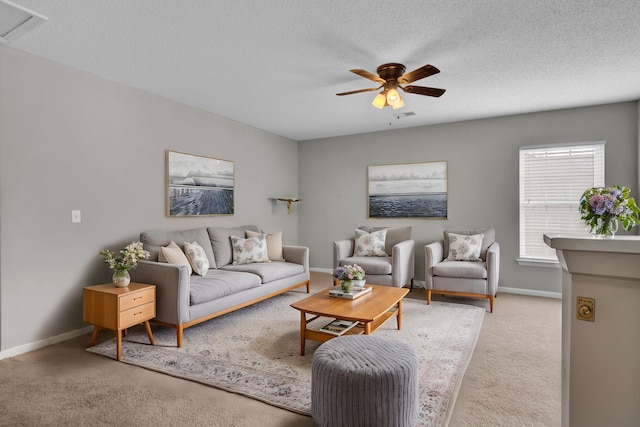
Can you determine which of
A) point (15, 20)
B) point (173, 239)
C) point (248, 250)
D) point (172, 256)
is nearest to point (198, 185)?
point (173, 239)

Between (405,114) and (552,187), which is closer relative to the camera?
(552,187)

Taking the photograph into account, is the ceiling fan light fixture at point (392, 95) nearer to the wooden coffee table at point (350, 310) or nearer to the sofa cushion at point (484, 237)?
the wooden coffee table at point (350, 310)

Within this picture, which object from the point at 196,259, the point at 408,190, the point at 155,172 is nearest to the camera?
the point at 196,259

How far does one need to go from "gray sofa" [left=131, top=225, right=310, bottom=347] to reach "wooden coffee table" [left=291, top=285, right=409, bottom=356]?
882mm

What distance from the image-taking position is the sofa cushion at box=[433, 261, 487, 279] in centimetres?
414

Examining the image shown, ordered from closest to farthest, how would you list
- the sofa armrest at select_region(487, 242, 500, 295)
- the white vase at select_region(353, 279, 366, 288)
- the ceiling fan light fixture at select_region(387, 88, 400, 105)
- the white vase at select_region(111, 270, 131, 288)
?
the white vase at select_region(111, 270, 131, 288)
the ceiling fan light fixture at select_region(387, 88, 400, 105)
the white vase at select_region(353, 279, 366, 288)
the sofa armrest at select_region(487, 242, 500, 295)

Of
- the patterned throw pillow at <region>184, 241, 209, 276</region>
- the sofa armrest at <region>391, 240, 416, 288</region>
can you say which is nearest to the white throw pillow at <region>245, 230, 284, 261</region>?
the patterned throw pillow at <region>184, 241, 209, 276</region>

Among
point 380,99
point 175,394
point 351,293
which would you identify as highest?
point 380,99

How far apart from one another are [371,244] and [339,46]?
2.97 metres

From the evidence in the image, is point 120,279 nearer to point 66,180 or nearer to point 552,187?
point 66,180

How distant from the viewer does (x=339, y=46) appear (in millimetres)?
2852

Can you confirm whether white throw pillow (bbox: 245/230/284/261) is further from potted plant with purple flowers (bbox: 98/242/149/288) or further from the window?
the window

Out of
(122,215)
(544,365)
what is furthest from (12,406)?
(544,365)

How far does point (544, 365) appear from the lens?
2.69m
